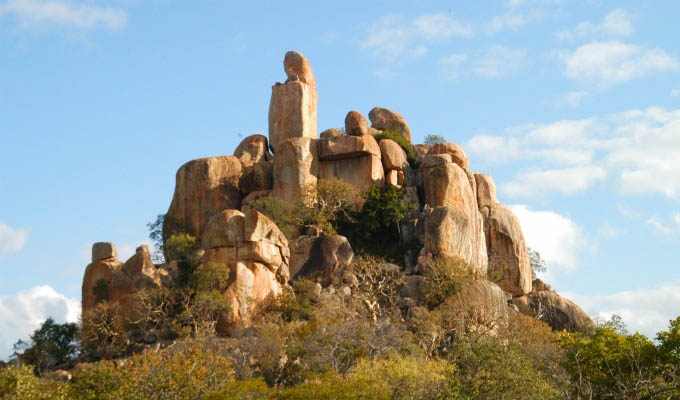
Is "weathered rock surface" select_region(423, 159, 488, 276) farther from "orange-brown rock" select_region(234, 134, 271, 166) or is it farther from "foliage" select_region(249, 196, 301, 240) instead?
"orange-brown rock" select_region(234, 134, 271, 166)

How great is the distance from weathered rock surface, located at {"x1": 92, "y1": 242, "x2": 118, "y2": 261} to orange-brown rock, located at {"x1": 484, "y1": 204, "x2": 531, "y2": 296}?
20.6 meters

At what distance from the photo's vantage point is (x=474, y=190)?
196 ft

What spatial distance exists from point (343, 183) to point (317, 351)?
18.5 m

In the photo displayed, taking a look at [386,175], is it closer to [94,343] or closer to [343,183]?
[343,183]

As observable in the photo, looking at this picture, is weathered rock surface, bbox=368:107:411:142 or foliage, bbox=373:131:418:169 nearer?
foliage, bbox=373:131:418:169

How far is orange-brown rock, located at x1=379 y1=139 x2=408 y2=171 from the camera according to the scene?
60375 millimetres

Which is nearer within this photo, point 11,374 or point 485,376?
point 485,376

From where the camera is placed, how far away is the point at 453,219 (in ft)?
175

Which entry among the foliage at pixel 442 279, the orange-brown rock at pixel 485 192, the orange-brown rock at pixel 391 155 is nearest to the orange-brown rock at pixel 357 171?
the orange-brown rock at pixel 391 155

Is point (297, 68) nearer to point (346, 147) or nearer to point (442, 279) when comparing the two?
point (346, 147)

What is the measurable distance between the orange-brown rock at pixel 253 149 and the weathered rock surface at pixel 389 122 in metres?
8.11

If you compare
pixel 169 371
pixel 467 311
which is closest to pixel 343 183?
pixel 467 311

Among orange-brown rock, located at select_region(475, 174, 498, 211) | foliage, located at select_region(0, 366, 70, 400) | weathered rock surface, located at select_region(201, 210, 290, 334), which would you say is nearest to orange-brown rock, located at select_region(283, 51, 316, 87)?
orange-brown rock, located at select_region(475, 174, 498, 211)

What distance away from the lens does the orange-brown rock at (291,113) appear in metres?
62.3
